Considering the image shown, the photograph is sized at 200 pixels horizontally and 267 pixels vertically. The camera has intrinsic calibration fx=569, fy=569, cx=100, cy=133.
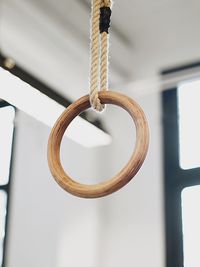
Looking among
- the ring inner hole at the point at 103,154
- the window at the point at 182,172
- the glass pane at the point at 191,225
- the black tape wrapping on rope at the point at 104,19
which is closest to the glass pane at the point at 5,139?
the ring inner hole at the point at 103,154

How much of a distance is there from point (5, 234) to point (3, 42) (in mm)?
1254

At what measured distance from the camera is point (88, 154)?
3.63m

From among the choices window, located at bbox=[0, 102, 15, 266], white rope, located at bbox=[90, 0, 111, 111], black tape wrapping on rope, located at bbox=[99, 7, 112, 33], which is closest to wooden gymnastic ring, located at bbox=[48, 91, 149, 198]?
white rope, located at bbox=[90, 0, 111, 111]

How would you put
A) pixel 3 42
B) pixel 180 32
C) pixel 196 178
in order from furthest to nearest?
1. pixel 180 32
2. pixel 196 178
3. pixel 3 42

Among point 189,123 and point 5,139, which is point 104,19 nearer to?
point 189,123

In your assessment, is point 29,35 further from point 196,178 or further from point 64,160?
point 196,178

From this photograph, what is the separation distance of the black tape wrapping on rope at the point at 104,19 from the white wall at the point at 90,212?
7.01ft

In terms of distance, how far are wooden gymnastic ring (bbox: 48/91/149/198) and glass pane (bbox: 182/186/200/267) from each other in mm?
2114

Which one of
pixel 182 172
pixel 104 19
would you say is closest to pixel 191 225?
pixel 182 172

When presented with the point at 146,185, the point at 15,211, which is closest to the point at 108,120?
the point at 146,185

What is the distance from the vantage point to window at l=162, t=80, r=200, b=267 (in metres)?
3.25

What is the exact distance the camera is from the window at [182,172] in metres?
3.25

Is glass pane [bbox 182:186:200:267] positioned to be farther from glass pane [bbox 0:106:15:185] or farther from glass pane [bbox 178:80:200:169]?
glass pane [bbox 0:106:15:185]

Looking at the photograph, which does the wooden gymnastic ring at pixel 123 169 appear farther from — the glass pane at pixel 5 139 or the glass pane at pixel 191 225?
the glass pane at pixel 5 139
